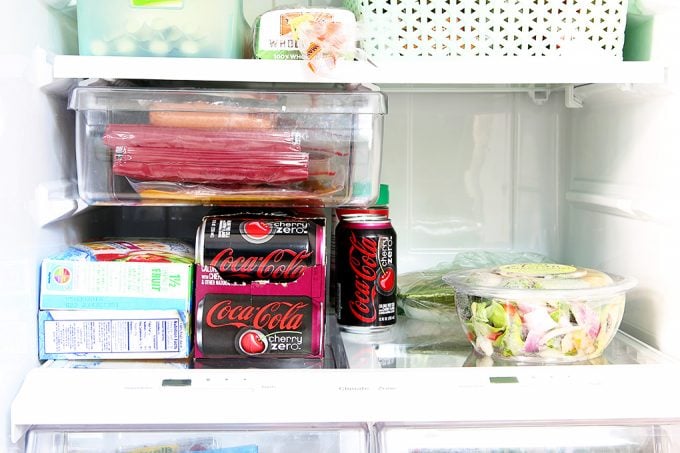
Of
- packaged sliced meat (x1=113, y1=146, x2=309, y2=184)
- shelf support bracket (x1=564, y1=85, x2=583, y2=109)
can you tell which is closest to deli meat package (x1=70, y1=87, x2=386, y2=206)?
packaged sliced meat (x1=113, y1=146, x2=309, y2=184)

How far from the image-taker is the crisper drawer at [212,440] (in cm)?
96

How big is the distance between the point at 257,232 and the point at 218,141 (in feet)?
0.46

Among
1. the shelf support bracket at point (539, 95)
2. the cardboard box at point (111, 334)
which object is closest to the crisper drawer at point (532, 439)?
the cardboard box at point (111, 334)

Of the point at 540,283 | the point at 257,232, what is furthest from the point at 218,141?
the point at 540,283

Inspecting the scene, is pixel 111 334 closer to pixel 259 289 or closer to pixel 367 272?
pixel 259 289

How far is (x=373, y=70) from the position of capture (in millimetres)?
1056

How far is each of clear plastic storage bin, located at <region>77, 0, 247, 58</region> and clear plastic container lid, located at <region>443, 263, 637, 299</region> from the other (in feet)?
1.64

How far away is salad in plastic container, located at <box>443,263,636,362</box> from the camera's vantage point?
1057mm

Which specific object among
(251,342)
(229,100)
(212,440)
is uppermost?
(229,100)

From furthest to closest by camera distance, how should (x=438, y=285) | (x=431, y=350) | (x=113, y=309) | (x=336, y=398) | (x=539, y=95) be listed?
(x=539, y=95)
(x=438, y=285)
(x=431, y=350)
(x=113, y=309)
(x=336, y=398)

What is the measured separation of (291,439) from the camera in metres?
1.03

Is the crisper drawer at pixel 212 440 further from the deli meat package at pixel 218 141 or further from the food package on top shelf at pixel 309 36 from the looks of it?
the food package on top shelf at pixel 309 36

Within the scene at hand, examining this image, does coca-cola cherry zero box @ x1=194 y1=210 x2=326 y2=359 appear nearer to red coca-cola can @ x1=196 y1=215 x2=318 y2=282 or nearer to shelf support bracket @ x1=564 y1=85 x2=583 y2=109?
red coca-cola can @ x1=196 y1=215 x2=318 y2=282

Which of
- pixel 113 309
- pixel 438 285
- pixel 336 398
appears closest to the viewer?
pixel 336 398
